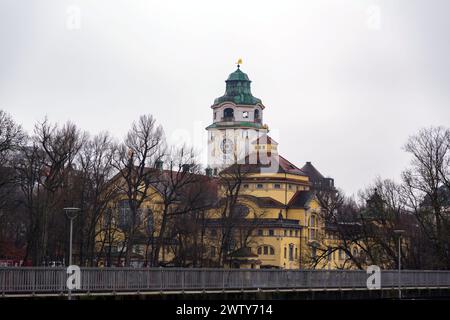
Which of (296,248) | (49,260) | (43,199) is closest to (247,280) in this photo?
(43,199)

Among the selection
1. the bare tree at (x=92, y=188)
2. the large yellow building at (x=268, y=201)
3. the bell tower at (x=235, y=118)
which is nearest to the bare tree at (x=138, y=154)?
the bare tree at (x=92, y=188)

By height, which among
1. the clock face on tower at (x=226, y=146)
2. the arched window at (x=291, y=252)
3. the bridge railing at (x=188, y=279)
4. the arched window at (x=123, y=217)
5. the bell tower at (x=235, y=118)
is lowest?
the bridge railing at (x=188, y=279)

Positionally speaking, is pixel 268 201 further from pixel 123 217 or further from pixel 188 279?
pixel 188 279

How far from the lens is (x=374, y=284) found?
6500cm

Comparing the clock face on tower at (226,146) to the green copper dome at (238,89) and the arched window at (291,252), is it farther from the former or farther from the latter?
the arched window at (291,252)

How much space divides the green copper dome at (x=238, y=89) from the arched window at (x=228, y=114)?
167 centimetres

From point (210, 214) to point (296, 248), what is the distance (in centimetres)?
2840

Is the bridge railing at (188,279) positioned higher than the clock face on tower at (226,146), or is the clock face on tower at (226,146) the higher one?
the clock face on tower at (226,146)

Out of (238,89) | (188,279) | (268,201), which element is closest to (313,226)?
(268,201)

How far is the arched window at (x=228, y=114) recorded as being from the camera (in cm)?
16650

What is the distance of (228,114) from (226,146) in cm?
936

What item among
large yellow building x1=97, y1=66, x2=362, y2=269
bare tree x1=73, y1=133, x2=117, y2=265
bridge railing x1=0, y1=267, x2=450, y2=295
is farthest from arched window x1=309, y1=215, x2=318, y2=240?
bridge railing x1=0, y1=267, x2=450, y2=295

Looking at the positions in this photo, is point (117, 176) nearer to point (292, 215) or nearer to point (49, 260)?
point (49, 260)

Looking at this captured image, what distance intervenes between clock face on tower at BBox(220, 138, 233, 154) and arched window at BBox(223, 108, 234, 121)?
4876mm
